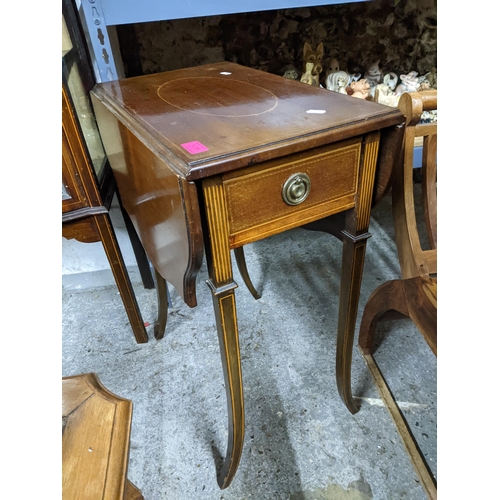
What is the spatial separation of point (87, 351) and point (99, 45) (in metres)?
0.97

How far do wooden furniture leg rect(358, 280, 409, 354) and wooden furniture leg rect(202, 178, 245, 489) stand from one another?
0.45 m

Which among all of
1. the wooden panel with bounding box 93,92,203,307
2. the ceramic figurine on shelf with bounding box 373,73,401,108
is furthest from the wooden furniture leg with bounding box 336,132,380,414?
the ceramic figurine on shelf with bounding box 373,73,401,108

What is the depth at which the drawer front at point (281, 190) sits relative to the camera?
635 mm

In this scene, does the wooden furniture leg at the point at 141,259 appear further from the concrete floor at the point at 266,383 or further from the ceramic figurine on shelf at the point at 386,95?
the ceramic figurine on shelf at the point at 386,95

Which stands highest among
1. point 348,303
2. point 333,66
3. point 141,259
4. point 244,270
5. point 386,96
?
point 333,66

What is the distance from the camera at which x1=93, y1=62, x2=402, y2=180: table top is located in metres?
0.59

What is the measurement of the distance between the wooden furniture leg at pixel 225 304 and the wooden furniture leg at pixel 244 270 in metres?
0.65

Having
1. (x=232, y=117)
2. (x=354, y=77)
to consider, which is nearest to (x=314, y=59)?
(x=354, y=77)

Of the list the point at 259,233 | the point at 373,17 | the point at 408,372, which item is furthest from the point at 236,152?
the point at 373,17

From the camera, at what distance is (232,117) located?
0.72m

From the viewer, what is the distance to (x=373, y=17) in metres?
1.66

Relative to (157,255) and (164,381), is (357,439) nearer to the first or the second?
(164,381)

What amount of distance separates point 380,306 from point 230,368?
507 millimetres

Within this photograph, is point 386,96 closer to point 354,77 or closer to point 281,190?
point 354,77
